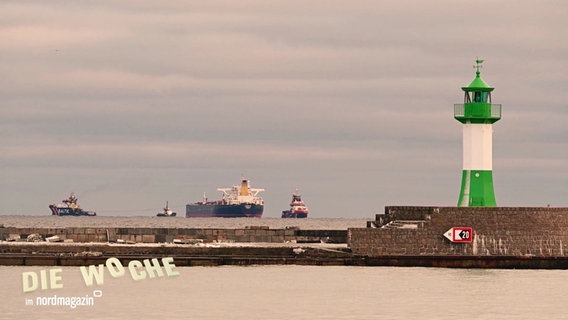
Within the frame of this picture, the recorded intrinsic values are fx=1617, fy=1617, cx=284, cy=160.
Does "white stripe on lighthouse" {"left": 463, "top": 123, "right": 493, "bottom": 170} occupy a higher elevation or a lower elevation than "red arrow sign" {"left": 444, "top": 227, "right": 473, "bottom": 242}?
higher

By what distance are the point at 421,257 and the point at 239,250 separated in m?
6.78

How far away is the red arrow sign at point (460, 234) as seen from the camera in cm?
4828

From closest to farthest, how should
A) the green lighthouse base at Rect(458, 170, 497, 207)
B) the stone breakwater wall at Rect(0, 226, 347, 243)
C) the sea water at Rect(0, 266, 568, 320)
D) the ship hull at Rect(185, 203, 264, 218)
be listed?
1. the sea water at Rect(0, 266, 568, 320)
2. the green lighthouse base at Rect(458, 170, 497, 207)
3. the stone breakwater wall at Rect(0, 226, 347, 243)
4. the ship hull at Rect(185, 203, 264, 218)

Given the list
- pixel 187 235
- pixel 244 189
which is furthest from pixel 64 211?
pixel 187 235

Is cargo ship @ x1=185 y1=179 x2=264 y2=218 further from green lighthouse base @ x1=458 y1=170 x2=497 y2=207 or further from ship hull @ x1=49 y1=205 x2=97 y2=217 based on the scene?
green lighthouse base @ x1=458 y1=170 x2=497 y2=207

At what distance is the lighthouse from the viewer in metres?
51.4

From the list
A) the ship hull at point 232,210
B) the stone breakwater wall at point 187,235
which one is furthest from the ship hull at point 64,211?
the stone breakwater wall at point 187,235

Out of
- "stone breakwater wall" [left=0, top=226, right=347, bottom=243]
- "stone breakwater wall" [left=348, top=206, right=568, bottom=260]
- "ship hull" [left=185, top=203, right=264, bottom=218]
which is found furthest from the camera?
"ship hull" [left=185, top=203, right=264, bottom=218]

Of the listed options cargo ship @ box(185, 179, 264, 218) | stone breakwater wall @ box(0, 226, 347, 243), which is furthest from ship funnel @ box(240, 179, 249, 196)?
stone breakwater wall @ box(0, 226, 347, 243)

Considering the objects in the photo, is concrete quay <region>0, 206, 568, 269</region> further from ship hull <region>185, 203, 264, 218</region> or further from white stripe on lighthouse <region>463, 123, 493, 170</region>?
ship hull <region>185, 203, 264, 218</region>

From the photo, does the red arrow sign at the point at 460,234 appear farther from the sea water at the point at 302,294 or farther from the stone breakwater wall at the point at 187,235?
the stone breakwater wall at the point at 187,235

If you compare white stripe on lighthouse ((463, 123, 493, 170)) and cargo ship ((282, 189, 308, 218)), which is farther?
cargo ship ((282, 189, 308, 218))

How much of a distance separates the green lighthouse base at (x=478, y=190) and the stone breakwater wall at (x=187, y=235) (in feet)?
29.9

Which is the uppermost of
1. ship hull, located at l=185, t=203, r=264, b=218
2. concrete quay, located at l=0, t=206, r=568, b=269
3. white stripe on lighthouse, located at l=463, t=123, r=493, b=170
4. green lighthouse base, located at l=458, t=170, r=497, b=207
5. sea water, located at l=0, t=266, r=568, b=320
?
ship hull, located at l=185, t=203, r=264, b=218
